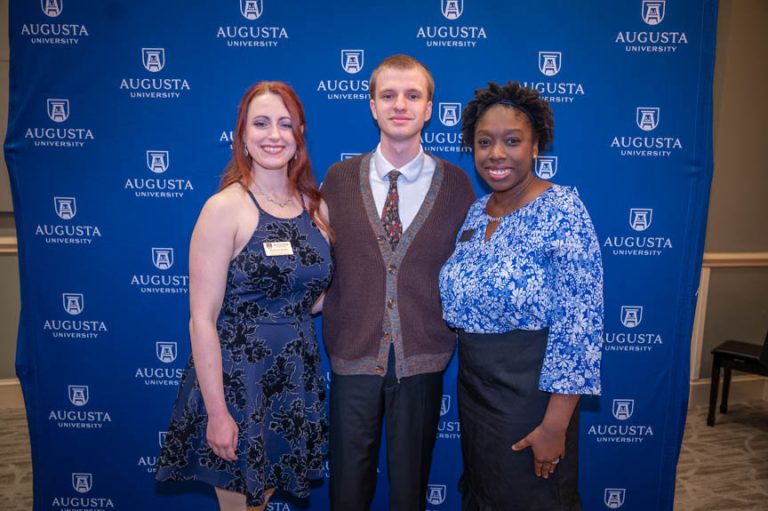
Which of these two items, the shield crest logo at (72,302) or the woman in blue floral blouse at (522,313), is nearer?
the woman in blue floral blouse at (522,313)

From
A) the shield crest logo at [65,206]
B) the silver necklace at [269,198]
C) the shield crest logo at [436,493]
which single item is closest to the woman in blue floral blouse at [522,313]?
the silver necklace at [269,198]

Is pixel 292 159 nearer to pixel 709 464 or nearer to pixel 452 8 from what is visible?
pixel 452 8

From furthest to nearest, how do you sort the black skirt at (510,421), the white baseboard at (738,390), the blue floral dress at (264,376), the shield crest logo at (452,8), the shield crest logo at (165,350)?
the white baseboard at (738,390) → the shield crest logo at (165,350) → the shield crest logo at (452,8) → the blue floral dress at (264,376) → the black skirt at (510,421)

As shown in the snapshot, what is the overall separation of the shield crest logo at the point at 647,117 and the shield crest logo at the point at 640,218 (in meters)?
0.42

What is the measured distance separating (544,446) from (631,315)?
1.36m

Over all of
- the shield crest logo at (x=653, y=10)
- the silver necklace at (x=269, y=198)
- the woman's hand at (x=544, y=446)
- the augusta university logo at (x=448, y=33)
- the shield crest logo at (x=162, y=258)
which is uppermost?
the shield crest logo at (x=653, y=10)

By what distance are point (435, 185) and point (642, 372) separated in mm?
1665

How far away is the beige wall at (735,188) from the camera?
3752 millimetres

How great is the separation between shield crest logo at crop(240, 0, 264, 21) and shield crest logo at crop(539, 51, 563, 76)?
55.2 inches

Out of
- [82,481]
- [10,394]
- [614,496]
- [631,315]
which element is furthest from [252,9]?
[10,394]

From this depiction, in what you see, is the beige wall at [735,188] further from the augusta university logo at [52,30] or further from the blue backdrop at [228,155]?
the blue backdrop at [228,155]

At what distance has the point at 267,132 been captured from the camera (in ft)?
5.65

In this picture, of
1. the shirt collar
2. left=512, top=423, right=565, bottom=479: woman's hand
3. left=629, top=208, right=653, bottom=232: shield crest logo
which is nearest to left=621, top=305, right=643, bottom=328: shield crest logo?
left=629, top=208, right=653, bottom=232: shield crest logo

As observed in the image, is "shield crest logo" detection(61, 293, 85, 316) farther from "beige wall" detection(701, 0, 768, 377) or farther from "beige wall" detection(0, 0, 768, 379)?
"beige wall" detection(701, 0, 768, 377)
